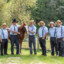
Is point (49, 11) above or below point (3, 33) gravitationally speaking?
above

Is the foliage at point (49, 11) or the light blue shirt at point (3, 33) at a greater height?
the foliage at point (49, 11)

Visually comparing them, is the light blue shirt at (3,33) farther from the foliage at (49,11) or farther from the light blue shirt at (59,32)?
the foliage at (49,11)

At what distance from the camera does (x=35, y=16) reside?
47.2 meters

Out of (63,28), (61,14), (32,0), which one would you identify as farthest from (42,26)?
(61,14)

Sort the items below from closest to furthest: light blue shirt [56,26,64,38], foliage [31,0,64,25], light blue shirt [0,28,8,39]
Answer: light blue shirt [56,26,64,38]
light blue shirt [0,28,8,39]
foliage [31,0,64,25]

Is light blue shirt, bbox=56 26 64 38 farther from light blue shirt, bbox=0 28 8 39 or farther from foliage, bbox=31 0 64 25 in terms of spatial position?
foliage, bbox=31 0 64 25

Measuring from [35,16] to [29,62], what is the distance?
39.6m

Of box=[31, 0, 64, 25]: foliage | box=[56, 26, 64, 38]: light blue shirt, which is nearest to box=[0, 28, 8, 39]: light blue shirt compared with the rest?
box=[56, 26, 64, 38]: light blue shirt

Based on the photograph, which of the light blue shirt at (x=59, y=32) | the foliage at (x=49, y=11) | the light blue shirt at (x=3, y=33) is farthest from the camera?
the foliage at (x=49, y=11)

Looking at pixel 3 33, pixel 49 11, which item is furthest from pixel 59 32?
pixel 49 11

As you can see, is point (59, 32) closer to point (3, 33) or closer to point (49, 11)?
point (3, 33)

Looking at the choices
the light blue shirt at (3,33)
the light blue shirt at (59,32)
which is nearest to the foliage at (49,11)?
the light blue shirt at (59,32)

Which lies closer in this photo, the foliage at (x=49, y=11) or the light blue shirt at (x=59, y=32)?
the light blue shirt at (x=59, y=32)

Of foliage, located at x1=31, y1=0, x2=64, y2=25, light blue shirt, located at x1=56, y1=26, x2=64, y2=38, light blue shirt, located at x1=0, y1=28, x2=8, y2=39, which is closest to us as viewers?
light blue shirt, located at x1=56, y1=26, x2=64, y2=38
